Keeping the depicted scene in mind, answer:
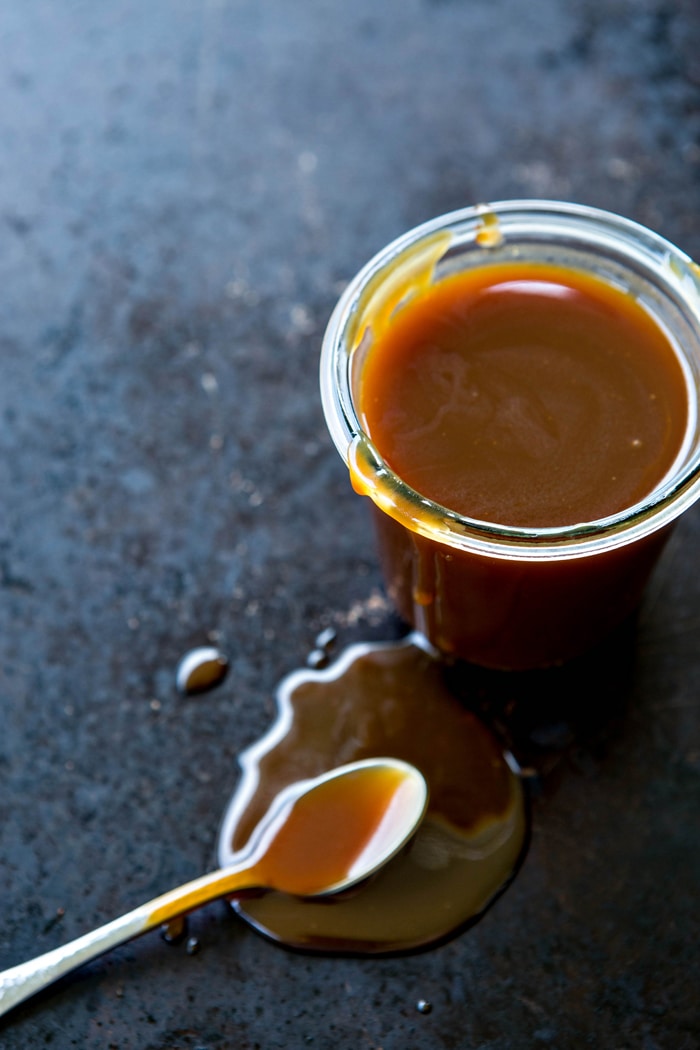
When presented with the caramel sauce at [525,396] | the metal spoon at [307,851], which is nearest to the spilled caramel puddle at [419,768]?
the metal spoon at [307,851]

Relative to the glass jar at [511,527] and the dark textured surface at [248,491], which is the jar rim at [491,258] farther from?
the dark textured surface at [248,491]

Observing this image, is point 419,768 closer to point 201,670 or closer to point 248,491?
point 201,670

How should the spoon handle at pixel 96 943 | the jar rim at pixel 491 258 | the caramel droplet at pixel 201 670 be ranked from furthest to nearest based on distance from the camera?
the caramel droplet at pixel 201 670, the spoon handle at pixel 96 943, the jar rim at pixel 491 258

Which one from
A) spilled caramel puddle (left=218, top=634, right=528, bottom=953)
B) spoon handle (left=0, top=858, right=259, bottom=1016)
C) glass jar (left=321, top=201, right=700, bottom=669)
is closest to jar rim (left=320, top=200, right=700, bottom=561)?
glass jar (left=321, top=201, right=700, bottom=669)

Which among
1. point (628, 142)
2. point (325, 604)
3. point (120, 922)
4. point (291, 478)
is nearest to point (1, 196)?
point (291, 478)

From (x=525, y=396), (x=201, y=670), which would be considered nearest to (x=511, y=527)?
(x=525, y=396)

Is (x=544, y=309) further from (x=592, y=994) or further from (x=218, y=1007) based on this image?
(x=218, y=1007)

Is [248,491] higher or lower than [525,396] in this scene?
lower

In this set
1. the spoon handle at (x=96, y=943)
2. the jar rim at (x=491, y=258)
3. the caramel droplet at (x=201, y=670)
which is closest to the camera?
the jar rim at (x=491, y=258)
